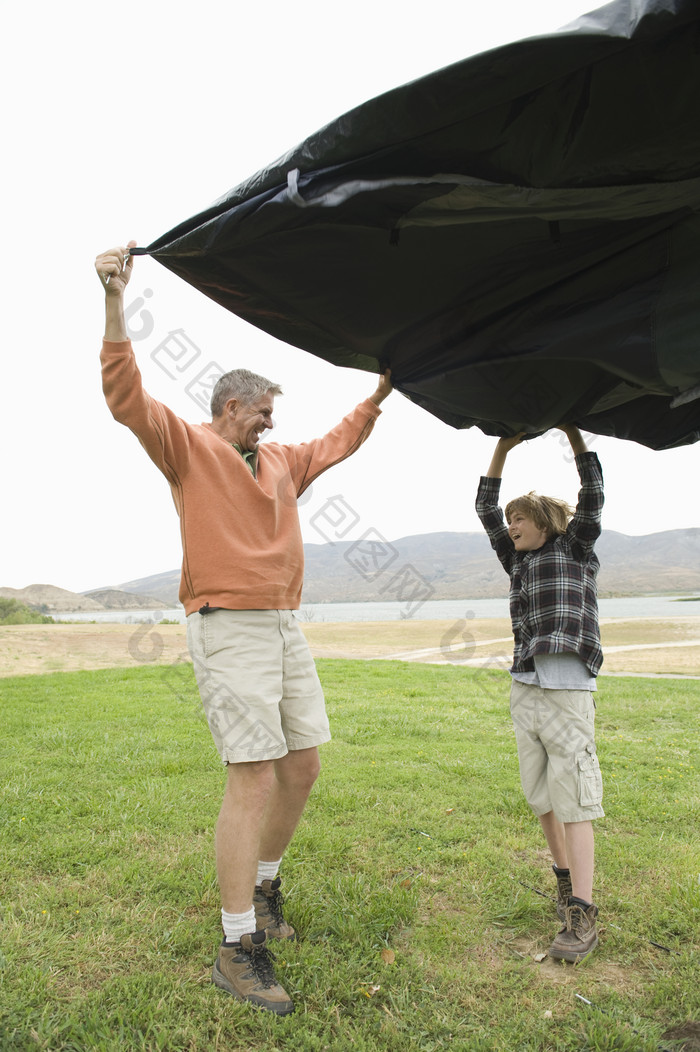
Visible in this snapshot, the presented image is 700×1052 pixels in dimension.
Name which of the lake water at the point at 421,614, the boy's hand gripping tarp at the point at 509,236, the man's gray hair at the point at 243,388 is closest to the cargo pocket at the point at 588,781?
the boy's hand gripping tarp at the point at 509,236

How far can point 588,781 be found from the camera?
2584 mm

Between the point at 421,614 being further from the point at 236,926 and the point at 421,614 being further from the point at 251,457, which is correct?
the point at 236,926

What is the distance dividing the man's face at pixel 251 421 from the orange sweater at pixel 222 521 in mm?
72

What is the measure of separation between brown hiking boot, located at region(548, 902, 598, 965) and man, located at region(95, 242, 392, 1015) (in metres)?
1.05

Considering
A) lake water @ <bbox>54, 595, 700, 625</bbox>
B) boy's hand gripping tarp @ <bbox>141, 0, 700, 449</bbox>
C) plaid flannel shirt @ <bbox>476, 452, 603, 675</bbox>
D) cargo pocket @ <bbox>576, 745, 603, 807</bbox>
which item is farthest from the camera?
lake water @ <bbox>54, 595, 700, 625</bbox>

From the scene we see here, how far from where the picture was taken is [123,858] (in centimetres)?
326

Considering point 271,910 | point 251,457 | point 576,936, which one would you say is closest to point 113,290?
point 251,457

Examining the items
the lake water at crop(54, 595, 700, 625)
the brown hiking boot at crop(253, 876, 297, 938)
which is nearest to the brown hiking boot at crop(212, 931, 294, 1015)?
the brown hiking boot at crop(253, 876, 297, 938)

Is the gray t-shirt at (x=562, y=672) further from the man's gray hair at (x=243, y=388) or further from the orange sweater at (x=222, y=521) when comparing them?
the man's gray hair at (x=243, y=388)

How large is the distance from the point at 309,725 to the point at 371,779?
7.54 feet

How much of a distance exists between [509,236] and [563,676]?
1682 mm

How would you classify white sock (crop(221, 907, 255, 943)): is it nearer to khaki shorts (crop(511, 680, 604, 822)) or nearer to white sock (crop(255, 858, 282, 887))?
white sock (crop(255, 858, 282, 887))

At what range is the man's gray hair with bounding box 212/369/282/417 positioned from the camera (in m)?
2.69

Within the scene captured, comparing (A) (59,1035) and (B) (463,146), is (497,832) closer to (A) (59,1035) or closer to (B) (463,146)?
(A) (59,1035)
